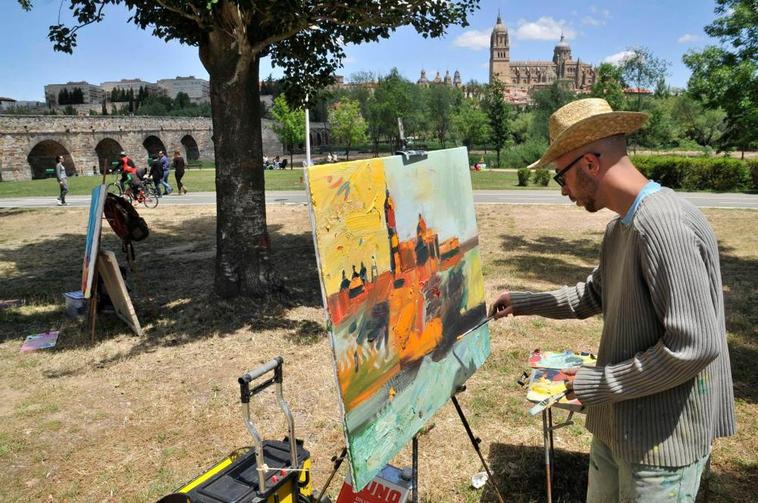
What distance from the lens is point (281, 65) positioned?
8.22 meters

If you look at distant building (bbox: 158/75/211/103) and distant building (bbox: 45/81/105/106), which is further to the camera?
distant building (bbox: 158/75/211/103)

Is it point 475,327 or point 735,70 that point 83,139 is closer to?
point 735,70

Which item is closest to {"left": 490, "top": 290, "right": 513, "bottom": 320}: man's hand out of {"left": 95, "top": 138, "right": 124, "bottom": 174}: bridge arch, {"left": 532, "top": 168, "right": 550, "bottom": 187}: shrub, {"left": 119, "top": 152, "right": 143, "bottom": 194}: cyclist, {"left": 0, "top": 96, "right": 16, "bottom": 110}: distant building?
{"left": 119, "top": 152, "right": 143, "bottom": 194}: cyclist

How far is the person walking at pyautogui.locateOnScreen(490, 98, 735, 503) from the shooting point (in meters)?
1.55

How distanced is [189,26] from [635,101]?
1621 inches

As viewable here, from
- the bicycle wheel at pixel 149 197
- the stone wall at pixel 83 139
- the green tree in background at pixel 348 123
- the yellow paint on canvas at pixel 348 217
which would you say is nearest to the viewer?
the yellow paint on canvas at pixel 348 217

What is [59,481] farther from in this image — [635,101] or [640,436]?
[635,101]

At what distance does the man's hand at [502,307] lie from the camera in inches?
99.5

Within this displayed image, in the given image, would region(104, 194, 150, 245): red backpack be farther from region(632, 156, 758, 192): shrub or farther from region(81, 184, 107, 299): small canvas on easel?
region(632, 156, 758, 192): shrub

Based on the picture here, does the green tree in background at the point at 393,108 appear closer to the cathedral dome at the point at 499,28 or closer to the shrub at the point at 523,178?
the shrub at the point at 523,178

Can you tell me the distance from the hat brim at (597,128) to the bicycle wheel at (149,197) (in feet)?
56.1

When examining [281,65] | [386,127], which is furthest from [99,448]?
[386,127]

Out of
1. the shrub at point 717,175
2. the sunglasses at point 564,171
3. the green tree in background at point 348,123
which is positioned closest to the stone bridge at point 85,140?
the green tree in background at point 348,123

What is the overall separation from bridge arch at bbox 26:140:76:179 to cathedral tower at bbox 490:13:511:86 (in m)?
131
